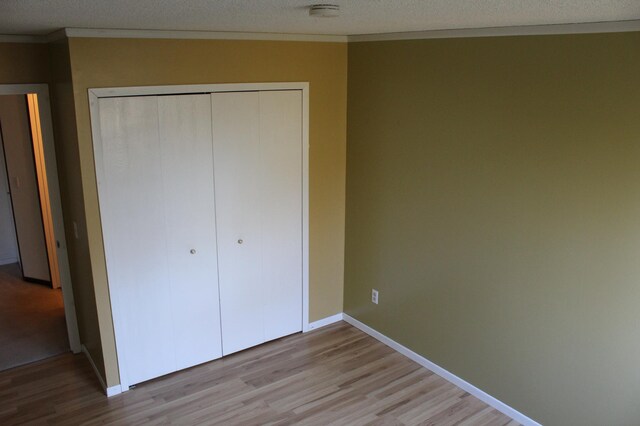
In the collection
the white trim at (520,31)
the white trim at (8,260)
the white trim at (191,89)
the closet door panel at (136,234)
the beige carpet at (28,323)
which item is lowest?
the beige carpet at (28,323)

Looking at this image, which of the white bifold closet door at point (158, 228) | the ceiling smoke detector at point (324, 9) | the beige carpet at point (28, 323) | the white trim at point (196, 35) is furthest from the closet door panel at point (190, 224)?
the ceiling smoke detector at point (324, 9)

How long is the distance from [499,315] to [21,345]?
3456 mm

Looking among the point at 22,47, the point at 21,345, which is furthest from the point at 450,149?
the point at 21,345

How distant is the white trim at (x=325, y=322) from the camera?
432 cm

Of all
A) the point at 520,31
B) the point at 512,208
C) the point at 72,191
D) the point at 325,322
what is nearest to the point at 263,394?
the point at 325,322

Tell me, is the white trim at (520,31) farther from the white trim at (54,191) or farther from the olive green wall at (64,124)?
the white trim at (54,191)

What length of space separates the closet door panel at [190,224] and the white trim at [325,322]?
32.2 inches

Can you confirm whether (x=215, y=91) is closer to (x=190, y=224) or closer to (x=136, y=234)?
(x=190, y=224)

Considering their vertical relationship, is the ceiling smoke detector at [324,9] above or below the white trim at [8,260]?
above

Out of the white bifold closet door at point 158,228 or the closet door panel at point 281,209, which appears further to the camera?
the closet door panel at point 281,209

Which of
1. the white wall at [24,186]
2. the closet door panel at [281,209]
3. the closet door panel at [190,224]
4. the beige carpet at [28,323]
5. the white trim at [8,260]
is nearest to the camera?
the closet door panel at [190,224]

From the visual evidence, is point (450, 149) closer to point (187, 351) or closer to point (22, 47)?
point (187, 351)

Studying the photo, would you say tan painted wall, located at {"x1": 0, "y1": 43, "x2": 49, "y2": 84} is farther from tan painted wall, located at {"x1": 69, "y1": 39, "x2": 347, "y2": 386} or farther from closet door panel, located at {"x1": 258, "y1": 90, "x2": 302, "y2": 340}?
closet door panel, located at {"x1": 258, "y1": 90, "x2": 302, "y2": 340}

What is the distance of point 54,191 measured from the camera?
3.61m
